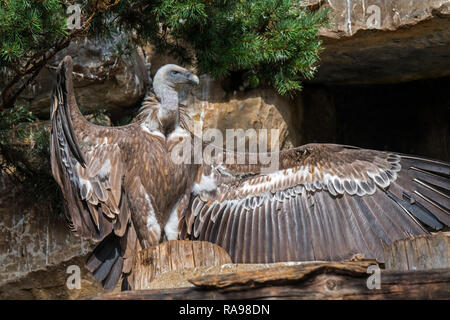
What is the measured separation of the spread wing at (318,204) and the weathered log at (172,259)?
744mm

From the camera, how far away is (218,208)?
4406mm

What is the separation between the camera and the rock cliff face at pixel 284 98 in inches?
203

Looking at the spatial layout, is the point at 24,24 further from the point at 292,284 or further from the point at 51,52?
the point at 292,284

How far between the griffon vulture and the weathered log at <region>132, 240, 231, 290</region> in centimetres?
61

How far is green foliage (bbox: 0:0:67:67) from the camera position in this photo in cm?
366

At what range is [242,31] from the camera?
4.43m

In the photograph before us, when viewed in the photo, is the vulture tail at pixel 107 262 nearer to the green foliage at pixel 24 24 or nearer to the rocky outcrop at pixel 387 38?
the green foliage at pixel 24 24

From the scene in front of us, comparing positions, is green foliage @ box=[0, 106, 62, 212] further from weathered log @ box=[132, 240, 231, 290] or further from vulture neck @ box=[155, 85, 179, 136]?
weathered log @ box=[132, 240, 231, 290]

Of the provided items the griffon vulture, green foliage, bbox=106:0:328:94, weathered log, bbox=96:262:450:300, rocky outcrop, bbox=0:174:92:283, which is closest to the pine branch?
the griffon vulture

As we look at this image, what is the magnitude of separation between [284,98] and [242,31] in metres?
1.34

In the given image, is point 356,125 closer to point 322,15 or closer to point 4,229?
point 322,15

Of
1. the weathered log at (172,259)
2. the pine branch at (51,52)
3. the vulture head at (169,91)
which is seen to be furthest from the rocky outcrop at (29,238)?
the weathered log at (172,259)

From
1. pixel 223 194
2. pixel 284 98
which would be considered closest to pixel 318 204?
pixel 223 194
